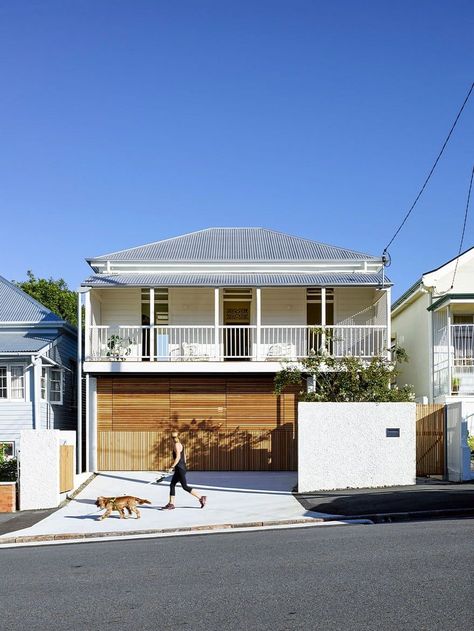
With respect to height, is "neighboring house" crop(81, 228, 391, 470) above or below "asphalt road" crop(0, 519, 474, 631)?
above

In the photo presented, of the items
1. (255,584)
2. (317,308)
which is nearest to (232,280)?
(317,308)

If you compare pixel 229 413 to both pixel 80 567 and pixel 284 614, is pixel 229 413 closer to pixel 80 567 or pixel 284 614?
pixel 80 567

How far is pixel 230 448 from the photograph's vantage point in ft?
81.1

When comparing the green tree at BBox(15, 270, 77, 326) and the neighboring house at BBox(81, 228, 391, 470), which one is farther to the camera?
the green tree at BBox(15, 270, 77, 326)

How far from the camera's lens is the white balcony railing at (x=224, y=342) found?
982 inches

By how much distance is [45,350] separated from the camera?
84.0 feet

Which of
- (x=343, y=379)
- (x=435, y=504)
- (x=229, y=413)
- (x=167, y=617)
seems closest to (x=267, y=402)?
(x=229, y=413)

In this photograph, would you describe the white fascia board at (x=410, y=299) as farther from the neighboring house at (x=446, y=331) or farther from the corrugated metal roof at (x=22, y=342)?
the corrugated metal roof at (x=22, y=342)

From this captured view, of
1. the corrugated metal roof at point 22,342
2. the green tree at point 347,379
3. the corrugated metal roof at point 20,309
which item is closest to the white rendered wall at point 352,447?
the green tree at point 347,379

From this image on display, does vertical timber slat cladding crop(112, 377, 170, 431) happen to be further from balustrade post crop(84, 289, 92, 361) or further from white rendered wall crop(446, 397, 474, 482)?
white rendered wall crop(446, 397, 474, 482)

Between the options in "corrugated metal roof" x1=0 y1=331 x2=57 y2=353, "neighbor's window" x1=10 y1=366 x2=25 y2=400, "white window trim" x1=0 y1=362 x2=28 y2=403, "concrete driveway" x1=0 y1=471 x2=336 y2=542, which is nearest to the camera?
"concrete driveway" x1=0 y1=471 x2=336 y2=542

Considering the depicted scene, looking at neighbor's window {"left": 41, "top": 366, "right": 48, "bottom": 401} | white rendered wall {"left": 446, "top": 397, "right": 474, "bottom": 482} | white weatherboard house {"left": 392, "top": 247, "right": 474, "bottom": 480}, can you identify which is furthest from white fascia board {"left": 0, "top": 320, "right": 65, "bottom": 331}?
white rendered wall {"left": 446, "top": 397, "right": 474, "bottom": 482}

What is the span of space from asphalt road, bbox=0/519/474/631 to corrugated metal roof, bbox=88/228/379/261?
15727 mm

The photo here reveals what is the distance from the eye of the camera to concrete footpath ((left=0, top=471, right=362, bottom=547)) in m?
15.0
